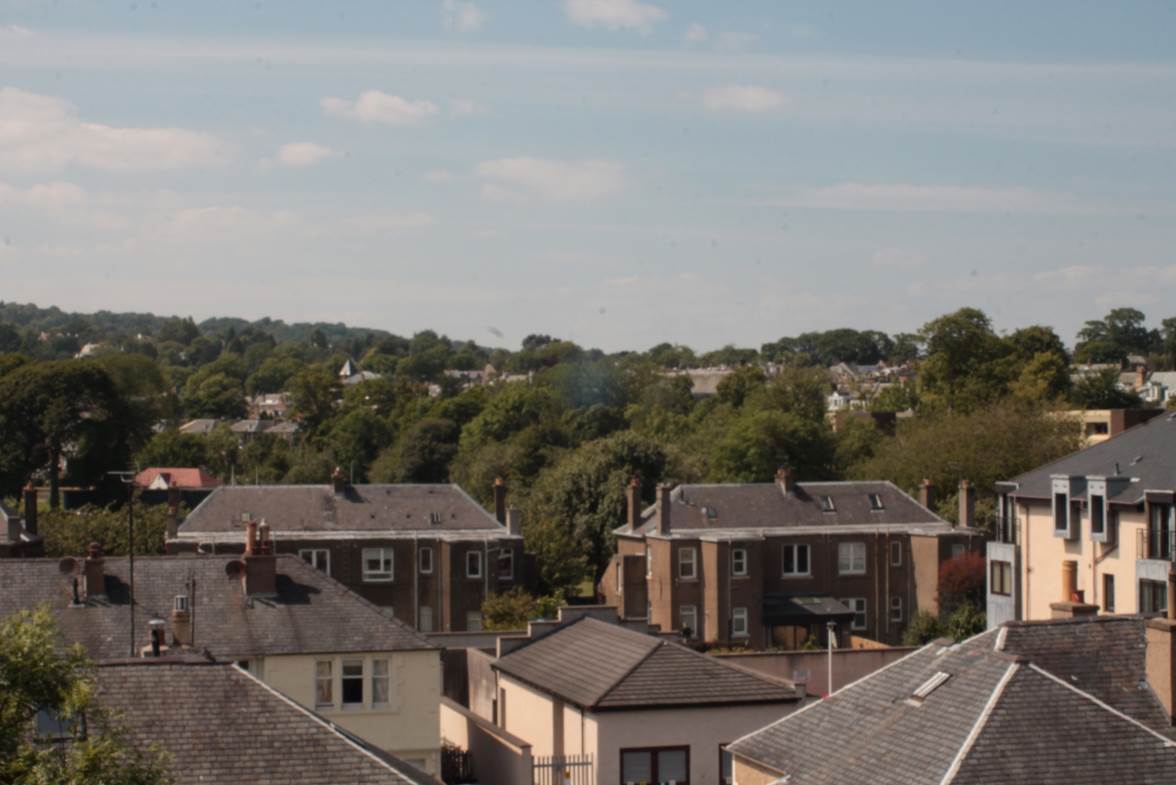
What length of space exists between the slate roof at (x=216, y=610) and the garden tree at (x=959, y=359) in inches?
3129

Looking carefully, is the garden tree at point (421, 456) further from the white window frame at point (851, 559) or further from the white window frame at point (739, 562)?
the white window frame at point (739, 562)

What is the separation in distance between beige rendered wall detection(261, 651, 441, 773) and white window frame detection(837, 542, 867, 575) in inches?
1425

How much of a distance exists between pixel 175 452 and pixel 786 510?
249 feet

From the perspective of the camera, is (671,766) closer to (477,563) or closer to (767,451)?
(477,563)

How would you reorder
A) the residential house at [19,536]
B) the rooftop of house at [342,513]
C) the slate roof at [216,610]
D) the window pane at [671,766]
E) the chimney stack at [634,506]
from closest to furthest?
1. the window pane at [671,766]
2. the slate roof at [216,610]
3. the residential house at [19,536]
4. the rooftop of house at [342,513]
5. the chimney stack at [634,506]

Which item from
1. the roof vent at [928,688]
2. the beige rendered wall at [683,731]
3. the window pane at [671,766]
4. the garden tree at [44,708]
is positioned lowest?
the window pane at [671,766]

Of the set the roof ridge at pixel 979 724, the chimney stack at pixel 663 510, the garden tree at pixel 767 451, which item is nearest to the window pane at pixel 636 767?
the roof ridge at pixel 979 724

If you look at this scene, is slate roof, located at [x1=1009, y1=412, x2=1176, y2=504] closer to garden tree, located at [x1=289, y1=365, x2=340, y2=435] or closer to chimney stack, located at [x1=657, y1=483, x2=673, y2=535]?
chimney stack, located at [x1=657, y1=483, x2=673, y2=535]

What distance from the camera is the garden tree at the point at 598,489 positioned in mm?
84938

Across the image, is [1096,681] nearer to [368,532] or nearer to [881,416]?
[368,532]

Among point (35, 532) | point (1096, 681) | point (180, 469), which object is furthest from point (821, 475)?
point (1096, 681)

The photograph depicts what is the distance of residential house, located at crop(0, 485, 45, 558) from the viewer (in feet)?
207

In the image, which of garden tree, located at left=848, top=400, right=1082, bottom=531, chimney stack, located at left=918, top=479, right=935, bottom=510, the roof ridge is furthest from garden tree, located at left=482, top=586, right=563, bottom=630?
the roof ridge

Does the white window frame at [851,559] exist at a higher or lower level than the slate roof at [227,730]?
lower
